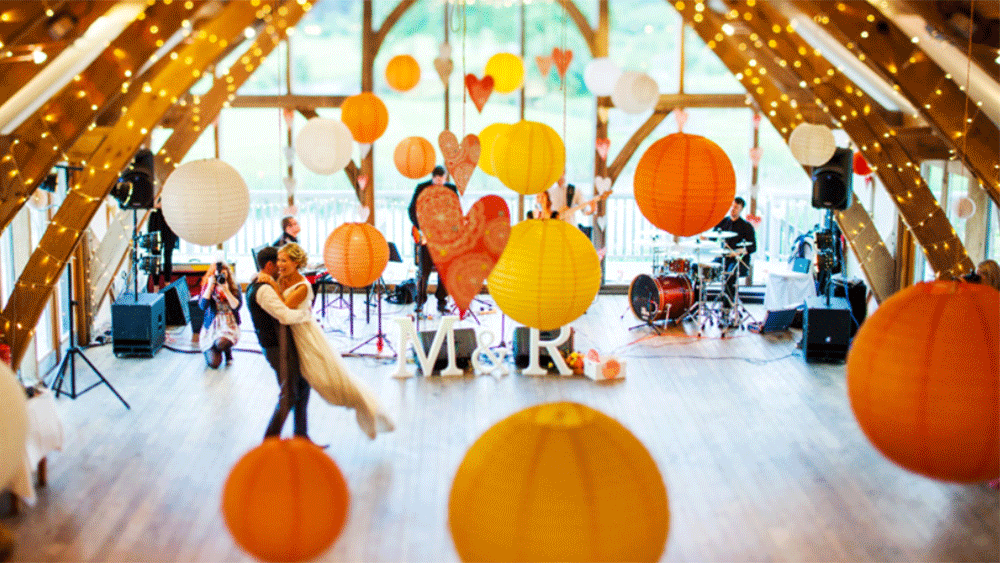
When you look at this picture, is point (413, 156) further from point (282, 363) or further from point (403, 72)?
point (282, 363)

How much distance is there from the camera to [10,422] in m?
2.22

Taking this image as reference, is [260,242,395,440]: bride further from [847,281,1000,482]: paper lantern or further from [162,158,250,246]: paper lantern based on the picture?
[847,281,1000,482]: paper lantern

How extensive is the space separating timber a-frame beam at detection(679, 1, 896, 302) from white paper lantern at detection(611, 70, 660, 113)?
2.18 feet

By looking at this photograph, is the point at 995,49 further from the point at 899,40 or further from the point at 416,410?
the point at 416,410

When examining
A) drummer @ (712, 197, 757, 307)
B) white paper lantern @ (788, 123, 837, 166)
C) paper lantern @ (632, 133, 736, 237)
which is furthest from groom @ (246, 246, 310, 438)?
drummer @ (712, 197, 757, 307)

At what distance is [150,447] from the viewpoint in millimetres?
6227

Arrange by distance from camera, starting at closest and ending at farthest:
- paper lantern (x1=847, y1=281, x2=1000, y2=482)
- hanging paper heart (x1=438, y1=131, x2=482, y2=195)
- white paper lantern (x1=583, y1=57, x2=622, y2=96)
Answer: paper lantern (x1=847, y1=281, x2=1000, y2=482)
hanging paper heart (x1=438, y1=131, x2=482, y2=195)
white paper lantern (x1=583, y1=57, x2=622, y2=96)

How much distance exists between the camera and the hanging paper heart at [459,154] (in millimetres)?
4523

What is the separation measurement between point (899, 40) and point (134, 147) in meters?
5.34

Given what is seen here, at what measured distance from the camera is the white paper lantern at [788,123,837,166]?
26.1 feet

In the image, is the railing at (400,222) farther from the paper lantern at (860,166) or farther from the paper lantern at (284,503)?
the paper lantern at (284,503)

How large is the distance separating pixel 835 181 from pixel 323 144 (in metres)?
4.56

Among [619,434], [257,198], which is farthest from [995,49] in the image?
[257,198]

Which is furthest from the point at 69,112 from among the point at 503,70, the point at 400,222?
the point at 400,222
